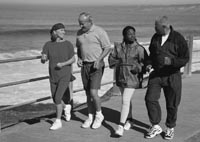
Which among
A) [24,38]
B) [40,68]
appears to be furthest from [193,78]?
[24,38]

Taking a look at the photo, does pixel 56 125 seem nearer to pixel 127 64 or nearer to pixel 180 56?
pixel 127 64

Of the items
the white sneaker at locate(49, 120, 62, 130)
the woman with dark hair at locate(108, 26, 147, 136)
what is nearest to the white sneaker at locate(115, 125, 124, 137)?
the woman with dark hair at locate(108, 26, 147, 136)

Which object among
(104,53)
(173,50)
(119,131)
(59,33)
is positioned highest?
(59,33)

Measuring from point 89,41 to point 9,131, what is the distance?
1685 millimetres

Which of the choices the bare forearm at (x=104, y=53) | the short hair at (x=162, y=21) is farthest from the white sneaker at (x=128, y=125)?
the short hair at (x=162, y=21)

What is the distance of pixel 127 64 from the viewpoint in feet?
21.7

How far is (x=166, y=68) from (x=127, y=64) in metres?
0.53

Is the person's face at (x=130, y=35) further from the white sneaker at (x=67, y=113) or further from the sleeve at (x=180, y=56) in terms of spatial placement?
the white sneaker at (x=67, y=113)

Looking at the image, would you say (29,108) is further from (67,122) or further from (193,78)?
(67,122)

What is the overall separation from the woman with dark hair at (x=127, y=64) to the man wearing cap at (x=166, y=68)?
0.20 meters

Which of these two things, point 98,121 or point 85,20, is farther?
point 98,121

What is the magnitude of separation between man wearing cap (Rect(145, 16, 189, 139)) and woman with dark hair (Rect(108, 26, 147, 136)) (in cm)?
20

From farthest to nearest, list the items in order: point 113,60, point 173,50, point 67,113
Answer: point 67,113 < point 113,60 < point 173,50

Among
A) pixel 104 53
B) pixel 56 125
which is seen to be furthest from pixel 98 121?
pixel 104 53
